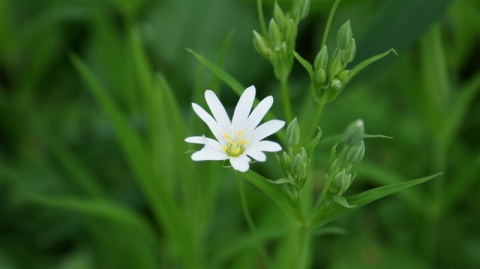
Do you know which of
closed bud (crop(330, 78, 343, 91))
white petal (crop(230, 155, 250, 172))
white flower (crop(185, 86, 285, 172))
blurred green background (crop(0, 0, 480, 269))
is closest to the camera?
white petal (crop(230, 155, 250, 172))

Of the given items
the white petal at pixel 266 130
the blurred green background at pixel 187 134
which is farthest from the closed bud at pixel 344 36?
the blurred green background at pixel 187 134

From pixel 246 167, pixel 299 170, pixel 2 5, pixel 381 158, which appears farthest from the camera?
pixel 2 5

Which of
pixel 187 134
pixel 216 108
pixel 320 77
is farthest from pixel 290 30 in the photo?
pixel 187 134

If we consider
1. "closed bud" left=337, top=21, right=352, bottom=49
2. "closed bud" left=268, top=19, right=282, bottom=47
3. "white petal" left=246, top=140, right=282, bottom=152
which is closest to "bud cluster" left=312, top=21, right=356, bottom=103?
"closed bud" left=337, top=21, right=352, bottom=49

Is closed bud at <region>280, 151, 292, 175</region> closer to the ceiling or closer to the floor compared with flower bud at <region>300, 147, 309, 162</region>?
closer to the ceiling

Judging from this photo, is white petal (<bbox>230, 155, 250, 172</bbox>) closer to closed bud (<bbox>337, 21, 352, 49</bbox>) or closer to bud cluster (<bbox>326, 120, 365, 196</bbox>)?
bud cluster (<bbox>326, 120, 365, 196</bbox>)

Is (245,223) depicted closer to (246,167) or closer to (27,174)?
(27,174)

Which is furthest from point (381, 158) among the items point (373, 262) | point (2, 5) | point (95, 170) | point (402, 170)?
point (2, 5)
